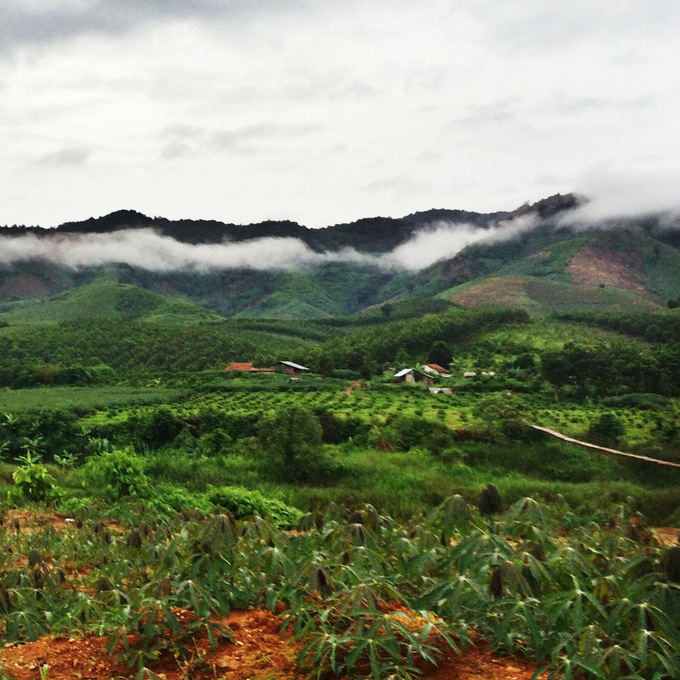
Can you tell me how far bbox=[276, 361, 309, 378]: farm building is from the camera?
57447 millimetres

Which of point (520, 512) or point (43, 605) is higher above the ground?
point (520, 512)

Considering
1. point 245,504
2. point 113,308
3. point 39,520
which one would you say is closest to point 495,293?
point 113,308

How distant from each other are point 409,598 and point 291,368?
180 feet

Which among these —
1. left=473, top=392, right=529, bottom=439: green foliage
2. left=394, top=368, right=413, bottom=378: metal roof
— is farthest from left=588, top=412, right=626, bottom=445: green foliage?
left=394, top=368, right=413, bottom=378: metal roof

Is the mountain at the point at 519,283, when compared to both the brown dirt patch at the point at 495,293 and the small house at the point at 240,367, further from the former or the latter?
the small house at the point at 240,367

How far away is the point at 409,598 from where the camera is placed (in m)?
4.02

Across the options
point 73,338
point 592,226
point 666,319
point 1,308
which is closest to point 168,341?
point 73,338

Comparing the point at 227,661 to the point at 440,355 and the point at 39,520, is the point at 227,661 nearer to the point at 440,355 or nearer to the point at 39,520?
the point at 39,520

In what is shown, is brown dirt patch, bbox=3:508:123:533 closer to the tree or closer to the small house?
the tree

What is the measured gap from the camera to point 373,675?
3.09 m

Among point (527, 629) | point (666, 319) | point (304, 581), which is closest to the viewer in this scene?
point (527, 629)

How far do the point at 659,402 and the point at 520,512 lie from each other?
39.6m

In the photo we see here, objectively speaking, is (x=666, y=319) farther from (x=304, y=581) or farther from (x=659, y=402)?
(x=304, y=581)

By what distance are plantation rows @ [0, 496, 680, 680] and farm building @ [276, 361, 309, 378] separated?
5187 cm
